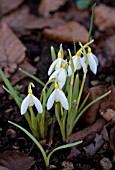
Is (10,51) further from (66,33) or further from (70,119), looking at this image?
(70,119)

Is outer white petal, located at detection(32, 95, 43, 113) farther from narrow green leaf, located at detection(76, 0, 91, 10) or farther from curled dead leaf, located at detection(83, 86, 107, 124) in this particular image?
narrow green leaf, located at detection(76, 0, 91, 10)

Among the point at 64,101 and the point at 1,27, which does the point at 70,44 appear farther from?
the point at 64,101

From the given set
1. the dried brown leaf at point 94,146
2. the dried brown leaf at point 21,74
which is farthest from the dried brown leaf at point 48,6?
the dried brown leaf at point 94,146

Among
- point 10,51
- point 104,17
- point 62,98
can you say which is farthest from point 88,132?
point 104,17

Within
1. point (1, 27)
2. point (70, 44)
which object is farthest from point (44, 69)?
point (1, 27)

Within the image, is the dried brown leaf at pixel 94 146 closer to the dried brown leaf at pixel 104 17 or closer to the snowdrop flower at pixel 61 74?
the snowdrop flower at pixel 61 74
